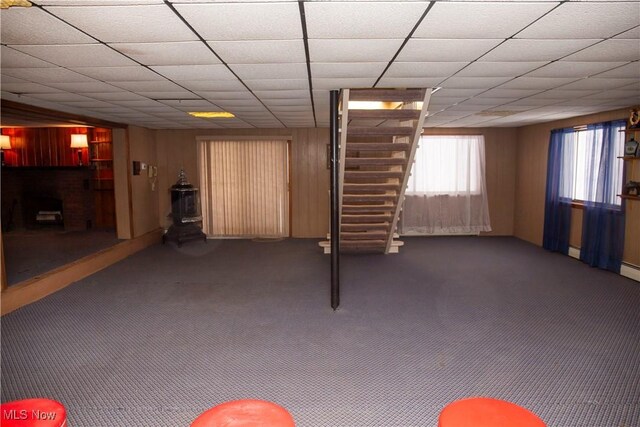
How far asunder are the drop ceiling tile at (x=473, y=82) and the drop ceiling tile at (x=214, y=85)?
2013 mm

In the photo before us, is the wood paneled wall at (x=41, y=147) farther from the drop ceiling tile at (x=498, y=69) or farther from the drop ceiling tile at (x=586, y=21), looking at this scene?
the drop ceiling tile at (x=586, y=21)

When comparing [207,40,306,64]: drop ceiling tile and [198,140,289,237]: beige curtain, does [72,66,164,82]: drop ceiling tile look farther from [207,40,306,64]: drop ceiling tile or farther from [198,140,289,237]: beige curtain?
[198,140,289,237]: beige curtain

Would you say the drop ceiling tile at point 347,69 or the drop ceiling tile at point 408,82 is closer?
the drop ceiling tile at point 347,69

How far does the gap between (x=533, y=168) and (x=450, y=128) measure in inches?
69.5

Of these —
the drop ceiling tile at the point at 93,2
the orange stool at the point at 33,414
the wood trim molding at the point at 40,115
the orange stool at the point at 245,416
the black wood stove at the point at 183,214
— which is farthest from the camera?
the black wood stove at the point at 183,214

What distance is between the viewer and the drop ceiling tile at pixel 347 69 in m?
3.19

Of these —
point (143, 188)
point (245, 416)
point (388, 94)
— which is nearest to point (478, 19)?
point (388, 94)

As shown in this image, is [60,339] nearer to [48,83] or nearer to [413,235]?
[48,83]

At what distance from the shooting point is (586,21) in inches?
90.9

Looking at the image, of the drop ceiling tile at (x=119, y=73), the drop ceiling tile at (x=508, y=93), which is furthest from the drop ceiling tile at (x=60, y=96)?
the drop ceiling tile at (x=508, y=93)

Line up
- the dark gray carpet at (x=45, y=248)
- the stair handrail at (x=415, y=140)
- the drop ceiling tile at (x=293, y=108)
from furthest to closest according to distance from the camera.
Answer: the dark gray carpet at (x=45, y=248) → the drop ceiling tile at (x=293, y=108) → the stair handrail at (x=415, y=140)

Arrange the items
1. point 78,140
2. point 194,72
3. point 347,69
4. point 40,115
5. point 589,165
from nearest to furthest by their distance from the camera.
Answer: point 347,69, point 194,72, point 40,115, point 589,165, point 78,140

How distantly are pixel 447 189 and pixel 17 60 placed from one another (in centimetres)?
737

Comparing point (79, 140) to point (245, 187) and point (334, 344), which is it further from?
point (334, 344)
